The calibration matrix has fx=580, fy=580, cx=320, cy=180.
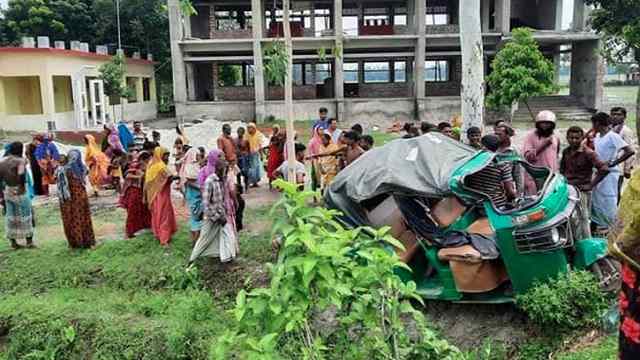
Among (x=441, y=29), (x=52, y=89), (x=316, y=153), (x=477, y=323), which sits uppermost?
(x=441, y=29)

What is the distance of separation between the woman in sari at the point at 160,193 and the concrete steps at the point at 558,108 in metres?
18.5

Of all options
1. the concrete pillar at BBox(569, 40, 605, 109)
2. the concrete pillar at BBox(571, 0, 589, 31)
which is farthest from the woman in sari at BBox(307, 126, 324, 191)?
Answer: the concrete pillar at BBox(571, 0, 589, 31)

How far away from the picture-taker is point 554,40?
960 inches

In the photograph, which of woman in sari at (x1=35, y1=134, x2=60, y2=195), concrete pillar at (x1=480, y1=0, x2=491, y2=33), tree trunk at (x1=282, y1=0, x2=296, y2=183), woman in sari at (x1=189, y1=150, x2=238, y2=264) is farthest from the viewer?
concrete pillar at (x1=480, y1=0, x2=491, y2=33)

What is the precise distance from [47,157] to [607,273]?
978 centimetres

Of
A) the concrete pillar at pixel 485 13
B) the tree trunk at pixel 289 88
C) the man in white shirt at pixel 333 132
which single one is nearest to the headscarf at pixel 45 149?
the man in white shirt at pixel 333 132

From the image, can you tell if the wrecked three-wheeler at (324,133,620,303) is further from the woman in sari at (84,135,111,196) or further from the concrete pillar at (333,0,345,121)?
the concrete pillar at (333,0,345,121)

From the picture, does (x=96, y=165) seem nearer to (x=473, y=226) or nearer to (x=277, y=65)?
(x=277, y=65)

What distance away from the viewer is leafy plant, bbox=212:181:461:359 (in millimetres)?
2430

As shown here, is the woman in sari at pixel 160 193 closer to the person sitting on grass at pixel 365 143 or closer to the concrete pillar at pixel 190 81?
the person sitting on grass at pixel 365 143

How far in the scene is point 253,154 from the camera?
1077 centimetres

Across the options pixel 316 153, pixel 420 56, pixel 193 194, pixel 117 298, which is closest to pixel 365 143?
pixel 316 153

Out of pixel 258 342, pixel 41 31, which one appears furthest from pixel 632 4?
pixel 41 31

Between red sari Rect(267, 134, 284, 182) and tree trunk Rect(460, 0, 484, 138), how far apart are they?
10.9 feet
